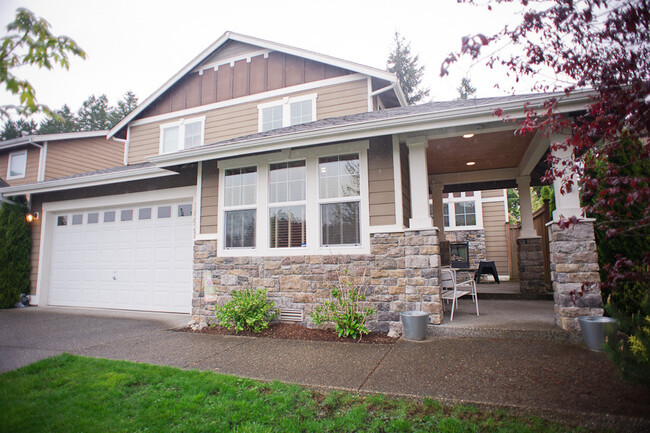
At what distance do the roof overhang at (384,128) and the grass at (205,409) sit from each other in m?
3.33

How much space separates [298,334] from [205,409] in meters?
2.42

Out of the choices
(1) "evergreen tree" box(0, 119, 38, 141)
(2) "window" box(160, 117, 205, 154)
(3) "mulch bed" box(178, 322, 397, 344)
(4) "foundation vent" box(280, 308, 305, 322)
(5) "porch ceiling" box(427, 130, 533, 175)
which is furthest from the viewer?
(2) "window" box(160, 117, 205, 154)

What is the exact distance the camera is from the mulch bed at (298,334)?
191 inches

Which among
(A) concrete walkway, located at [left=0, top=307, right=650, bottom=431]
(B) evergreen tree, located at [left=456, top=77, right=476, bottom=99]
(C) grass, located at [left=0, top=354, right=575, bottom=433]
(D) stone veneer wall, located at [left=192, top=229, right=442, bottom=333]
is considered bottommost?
(C) grass, located at [left=0, top=354, right=575, bottom=433]

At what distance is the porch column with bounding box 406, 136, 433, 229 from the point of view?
5.18 meters

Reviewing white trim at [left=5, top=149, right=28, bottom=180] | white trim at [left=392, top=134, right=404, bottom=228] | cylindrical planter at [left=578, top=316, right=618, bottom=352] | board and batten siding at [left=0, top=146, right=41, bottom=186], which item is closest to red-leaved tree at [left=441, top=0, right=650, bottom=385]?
cylindrical planter at [left=578, top=316, right=618, bottom=352]

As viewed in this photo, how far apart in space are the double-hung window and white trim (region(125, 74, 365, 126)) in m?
3.74

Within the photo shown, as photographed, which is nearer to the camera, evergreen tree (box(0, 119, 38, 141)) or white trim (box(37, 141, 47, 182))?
evergreen tree (box(0, 119, 38, 141))

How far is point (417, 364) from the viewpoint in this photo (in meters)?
3.70

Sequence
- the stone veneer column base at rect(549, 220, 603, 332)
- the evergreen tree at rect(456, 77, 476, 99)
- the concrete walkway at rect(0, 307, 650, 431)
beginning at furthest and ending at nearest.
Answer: the evergreen tree at rect(456, 77, 476, 99), the stone veneer column base at rect(549, 220, 603, 332), the concrete walkway at rect(0, 307, 650, 431)

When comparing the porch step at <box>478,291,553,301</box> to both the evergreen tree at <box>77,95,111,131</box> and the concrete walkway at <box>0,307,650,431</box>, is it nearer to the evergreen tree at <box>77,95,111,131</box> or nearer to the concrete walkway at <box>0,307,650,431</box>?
the concrete walkway at <box>0,307,650,431</box>

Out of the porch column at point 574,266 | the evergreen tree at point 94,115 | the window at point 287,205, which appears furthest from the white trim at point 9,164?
the evergreen tree at point 94,115

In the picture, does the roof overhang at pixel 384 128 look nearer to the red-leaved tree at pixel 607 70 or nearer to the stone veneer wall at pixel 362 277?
the red-leaved tree at pixel 607 70

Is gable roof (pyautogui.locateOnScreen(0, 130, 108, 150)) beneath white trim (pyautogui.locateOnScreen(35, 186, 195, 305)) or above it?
above
